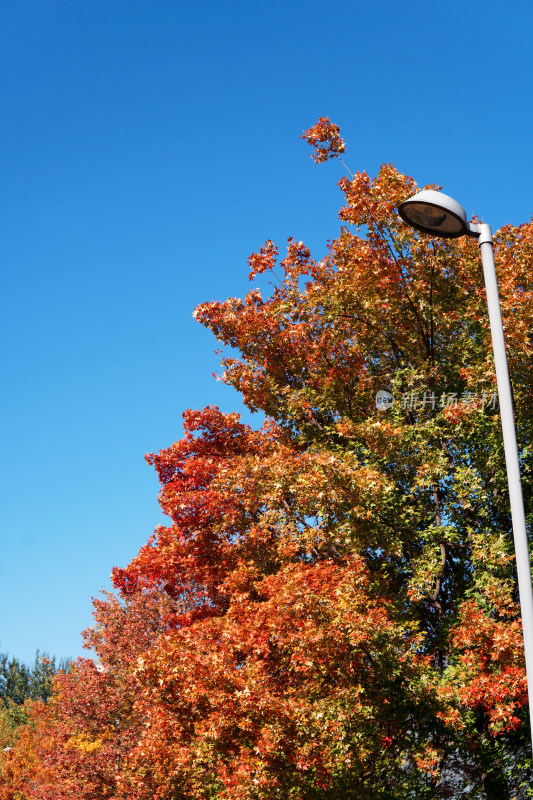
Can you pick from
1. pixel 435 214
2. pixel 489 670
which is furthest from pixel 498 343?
pixel 489 670

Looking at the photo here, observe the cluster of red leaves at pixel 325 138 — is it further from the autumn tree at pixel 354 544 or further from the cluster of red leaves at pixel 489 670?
the cluster of red leaves at pixel 489 670

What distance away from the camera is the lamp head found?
6.34 m

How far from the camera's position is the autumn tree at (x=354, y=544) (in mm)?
10578

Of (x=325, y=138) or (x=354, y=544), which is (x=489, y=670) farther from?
(x=325, y=138)

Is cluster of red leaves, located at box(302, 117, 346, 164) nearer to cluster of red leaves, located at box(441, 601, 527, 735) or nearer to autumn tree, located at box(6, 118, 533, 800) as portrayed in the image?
autumn tree, located at box(6, 118, 533, 800)

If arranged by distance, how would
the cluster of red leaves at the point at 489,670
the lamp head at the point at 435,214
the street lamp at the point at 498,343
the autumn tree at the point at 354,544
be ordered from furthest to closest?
the autumn tree at the point at 354,544
the cluster of red leaves at the point at 489,670
the lamp head at the point at 435,214
the street lamp at the point at 498,343

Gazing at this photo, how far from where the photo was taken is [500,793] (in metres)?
11.6

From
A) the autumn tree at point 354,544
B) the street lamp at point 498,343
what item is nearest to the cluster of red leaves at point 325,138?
the autumn tree at point 354,544

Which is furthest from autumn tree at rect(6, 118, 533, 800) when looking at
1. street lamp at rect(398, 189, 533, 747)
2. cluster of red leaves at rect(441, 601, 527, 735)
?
street lamp at rect(398, 189, 533, 747)

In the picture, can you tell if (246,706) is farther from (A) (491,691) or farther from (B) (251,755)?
(A) (491,691)

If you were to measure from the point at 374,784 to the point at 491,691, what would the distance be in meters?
2.95

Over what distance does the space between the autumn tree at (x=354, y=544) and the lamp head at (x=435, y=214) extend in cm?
513

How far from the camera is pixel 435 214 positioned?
650cm

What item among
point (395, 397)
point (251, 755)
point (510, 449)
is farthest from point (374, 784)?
point (510, 449)
